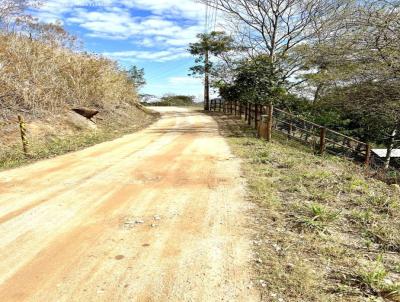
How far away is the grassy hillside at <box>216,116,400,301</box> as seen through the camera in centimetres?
327

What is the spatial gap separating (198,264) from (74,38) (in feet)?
52.5

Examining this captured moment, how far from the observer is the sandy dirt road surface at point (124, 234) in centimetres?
333

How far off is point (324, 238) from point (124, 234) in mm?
2410

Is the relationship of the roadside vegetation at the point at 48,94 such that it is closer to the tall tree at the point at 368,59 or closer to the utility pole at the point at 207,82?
the tall tree at the point at 368,59

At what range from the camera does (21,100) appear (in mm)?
12117

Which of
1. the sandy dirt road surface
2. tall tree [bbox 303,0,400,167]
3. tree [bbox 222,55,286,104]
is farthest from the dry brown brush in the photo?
tall tree [bbox 303,0,400,167]

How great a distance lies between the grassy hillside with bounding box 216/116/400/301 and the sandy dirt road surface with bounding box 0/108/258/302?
12.1 inches

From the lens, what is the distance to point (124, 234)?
175 inches

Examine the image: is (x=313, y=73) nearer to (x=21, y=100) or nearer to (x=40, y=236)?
(x=21, y=100)

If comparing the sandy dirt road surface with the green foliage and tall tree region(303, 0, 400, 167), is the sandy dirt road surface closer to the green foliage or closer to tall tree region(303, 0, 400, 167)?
tall tree region(303, 0, 400, 167)

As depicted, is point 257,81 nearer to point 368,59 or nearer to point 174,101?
point 368,59

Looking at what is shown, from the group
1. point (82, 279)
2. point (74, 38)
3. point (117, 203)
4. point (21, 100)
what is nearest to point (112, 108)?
point (74, 38)

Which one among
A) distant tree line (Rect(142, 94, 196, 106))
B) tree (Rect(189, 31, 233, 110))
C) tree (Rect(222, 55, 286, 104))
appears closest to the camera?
tree (Rect(222, 55, 286, 104))

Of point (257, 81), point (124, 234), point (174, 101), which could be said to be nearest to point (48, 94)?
point (257, 81)
